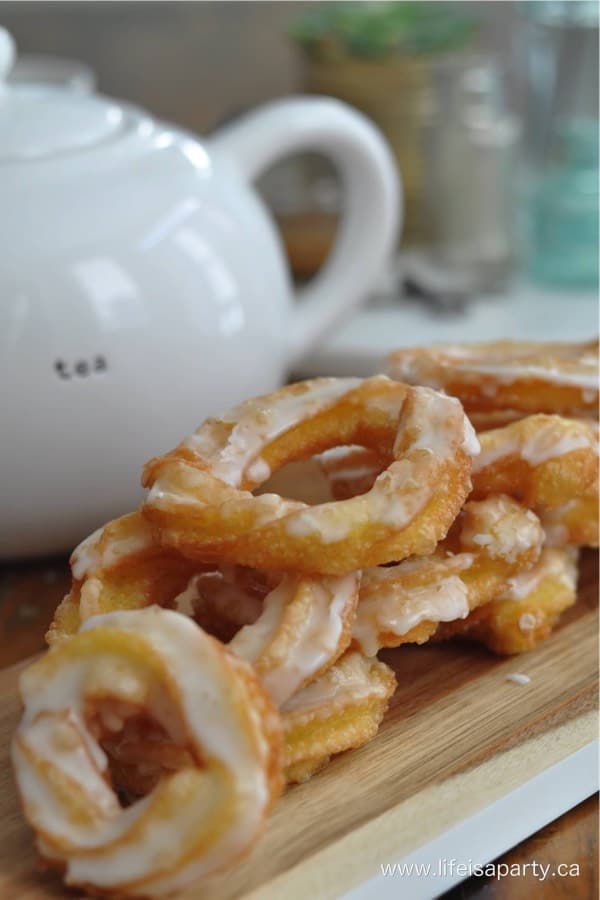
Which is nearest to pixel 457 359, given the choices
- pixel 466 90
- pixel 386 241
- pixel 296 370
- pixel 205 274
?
pixel 205 274

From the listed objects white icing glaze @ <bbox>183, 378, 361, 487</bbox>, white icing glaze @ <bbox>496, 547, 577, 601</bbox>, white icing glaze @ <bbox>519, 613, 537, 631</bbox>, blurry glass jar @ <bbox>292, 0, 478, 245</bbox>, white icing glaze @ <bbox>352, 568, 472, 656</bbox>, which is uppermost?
blurry glass jar @ <bbox>292, 0, 478, 245</bbox>

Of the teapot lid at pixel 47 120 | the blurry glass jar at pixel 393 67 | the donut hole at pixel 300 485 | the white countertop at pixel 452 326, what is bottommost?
the donut hole at pixel 300 485

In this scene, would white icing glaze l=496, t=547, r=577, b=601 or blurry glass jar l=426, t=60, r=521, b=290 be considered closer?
white icing glaze l=496, t=547, r=577, b=601

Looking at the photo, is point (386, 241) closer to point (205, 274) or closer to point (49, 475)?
point (205, 274)

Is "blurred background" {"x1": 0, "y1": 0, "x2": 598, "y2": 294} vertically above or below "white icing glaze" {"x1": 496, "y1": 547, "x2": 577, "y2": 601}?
above

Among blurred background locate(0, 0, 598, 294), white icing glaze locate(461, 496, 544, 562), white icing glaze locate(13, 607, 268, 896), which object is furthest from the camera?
blurred background locate(0, 0, 598, 294)

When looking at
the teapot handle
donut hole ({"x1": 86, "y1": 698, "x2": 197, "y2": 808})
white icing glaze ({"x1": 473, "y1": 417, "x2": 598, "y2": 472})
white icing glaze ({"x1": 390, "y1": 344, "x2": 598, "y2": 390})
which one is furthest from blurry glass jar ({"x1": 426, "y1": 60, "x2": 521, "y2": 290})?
donut hole ({"x1": 86, "y1": 698, "x2": 197, "y2": 808})

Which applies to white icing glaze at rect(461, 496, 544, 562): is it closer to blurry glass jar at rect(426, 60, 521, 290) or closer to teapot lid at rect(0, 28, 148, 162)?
teapot lid at rect(0, 28, 148, 162)

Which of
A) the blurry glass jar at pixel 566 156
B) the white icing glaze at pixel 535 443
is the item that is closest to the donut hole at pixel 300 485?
the white icing glaze at pixel 535 443

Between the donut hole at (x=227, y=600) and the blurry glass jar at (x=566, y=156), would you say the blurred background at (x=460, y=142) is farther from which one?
the donut hole at (x=227, y=600)
